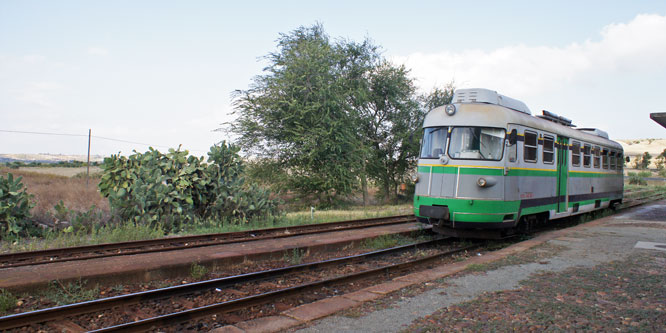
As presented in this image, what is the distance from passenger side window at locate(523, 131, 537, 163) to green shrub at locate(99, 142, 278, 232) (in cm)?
820

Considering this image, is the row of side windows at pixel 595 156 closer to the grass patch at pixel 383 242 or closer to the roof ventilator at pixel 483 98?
the roof ventilator at pixel 483 98

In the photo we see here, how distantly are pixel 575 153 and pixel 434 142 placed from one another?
5.84 m

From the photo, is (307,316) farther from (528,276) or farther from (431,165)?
(431,165)

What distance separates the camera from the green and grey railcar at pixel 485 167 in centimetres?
1004

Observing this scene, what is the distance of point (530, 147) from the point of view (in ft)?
36.6

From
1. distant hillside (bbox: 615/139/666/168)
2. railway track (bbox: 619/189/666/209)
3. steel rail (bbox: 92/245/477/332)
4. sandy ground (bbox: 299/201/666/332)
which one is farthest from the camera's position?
distant hillside (bbox: 615/139/666/168)

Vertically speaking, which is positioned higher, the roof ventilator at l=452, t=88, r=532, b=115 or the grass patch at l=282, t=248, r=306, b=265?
the roof ventilator at l=452, t=88, r=532, b=115

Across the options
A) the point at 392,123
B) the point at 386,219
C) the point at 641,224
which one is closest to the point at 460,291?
the point at 386,219

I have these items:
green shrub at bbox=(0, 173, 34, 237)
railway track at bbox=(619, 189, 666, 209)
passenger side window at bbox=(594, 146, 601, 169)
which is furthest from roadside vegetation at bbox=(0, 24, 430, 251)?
railway track at bbox=(619, 189, 666, 209)

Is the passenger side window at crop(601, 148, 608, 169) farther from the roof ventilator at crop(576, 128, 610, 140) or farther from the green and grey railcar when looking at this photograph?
the green and grey railcar

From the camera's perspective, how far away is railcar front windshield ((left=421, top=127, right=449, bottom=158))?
10844 millimetres

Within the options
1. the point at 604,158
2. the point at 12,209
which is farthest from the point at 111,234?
the point at 604,158

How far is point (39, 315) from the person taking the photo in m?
5.09

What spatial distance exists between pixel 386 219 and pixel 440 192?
5.96 meters
